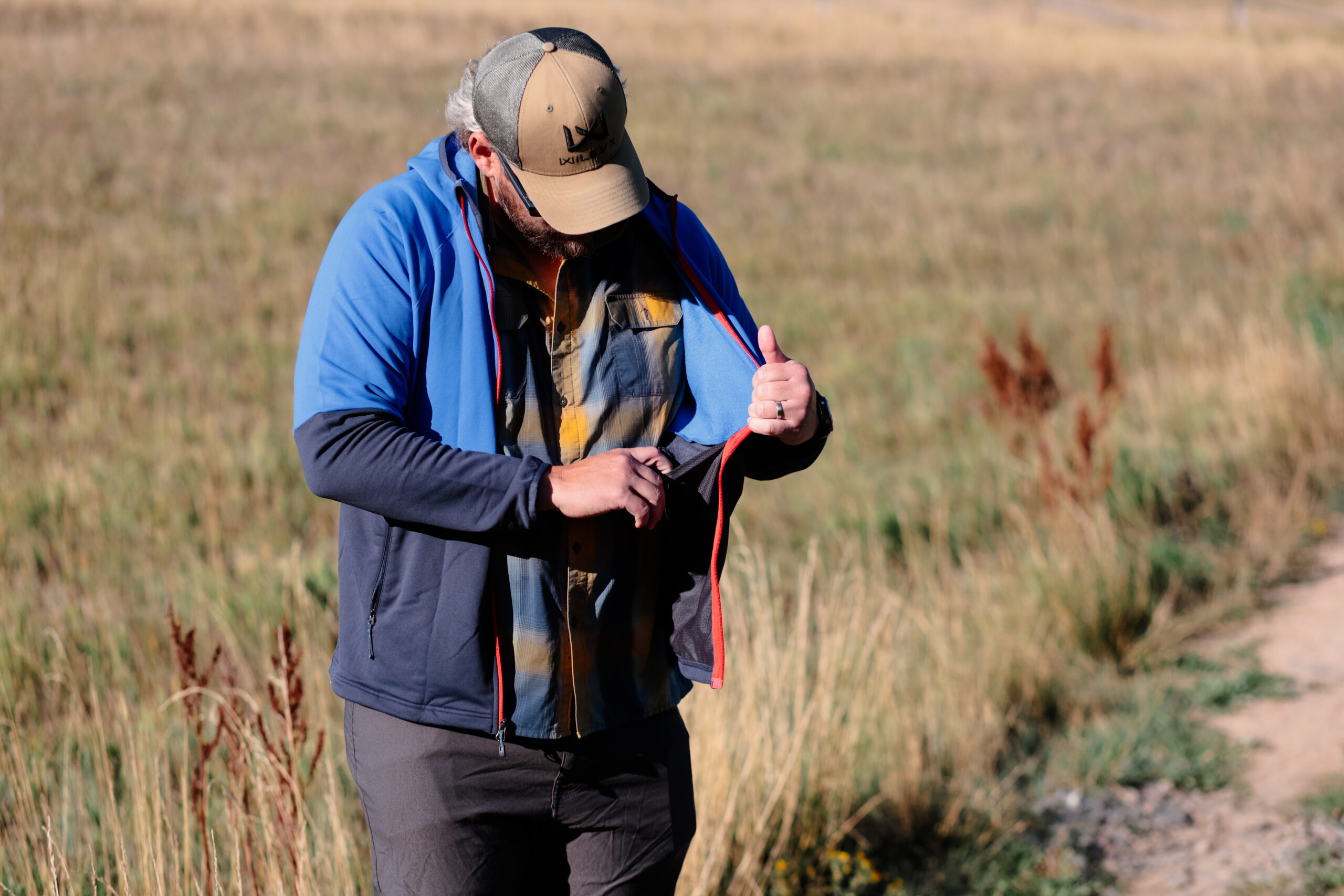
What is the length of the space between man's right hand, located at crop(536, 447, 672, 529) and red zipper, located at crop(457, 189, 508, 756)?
17 centimetres

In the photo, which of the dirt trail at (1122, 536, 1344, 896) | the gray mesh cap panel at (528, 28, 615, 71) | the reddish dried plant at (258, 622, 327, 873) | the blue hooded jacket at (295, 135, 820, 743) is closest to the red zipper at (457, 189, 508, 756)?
the blue hooded jacket at (295, 135, 820, 743)

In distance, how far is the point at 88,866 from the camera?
288 centimetres

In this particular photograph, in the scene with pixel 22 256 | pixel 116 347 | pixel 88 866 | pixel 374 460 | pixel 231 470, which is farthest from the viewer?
pixel 22 256

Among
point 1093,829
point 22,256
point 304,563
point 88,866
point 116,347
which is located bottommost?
point 1093,829

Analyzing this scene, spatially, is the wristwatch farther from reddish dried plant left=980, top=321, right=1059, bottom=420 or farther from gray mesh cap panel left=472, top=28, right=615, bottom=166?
reddish dried plant left=980, top=321, right=1059, bottom=420

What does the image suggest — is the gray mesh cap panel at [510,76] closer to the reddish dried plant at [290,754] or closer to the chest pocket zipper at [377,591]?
the chest pocket zipper at [377,591]

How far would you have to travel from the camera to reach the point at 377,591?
6.18 feet

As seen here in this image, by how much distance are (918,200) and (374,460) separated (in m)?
13.6

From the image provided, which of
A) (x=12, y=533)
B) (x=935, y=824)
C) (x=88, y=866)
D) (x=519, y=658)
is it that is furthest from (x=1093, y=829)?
(x=12, y=533)

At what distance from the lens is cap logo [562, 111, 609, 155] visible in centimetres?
176

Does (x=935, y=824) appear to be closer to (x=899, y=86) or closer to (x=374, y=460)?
(x=374, y=460)

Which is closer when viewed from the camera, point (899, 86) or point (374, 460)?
point (374, 460)

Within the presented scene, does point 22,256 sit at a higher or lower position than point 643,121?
lower

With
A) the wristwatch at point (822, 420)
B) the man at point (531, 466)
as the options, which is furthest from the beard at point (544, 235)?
the wristwatch at point (822, 420)
